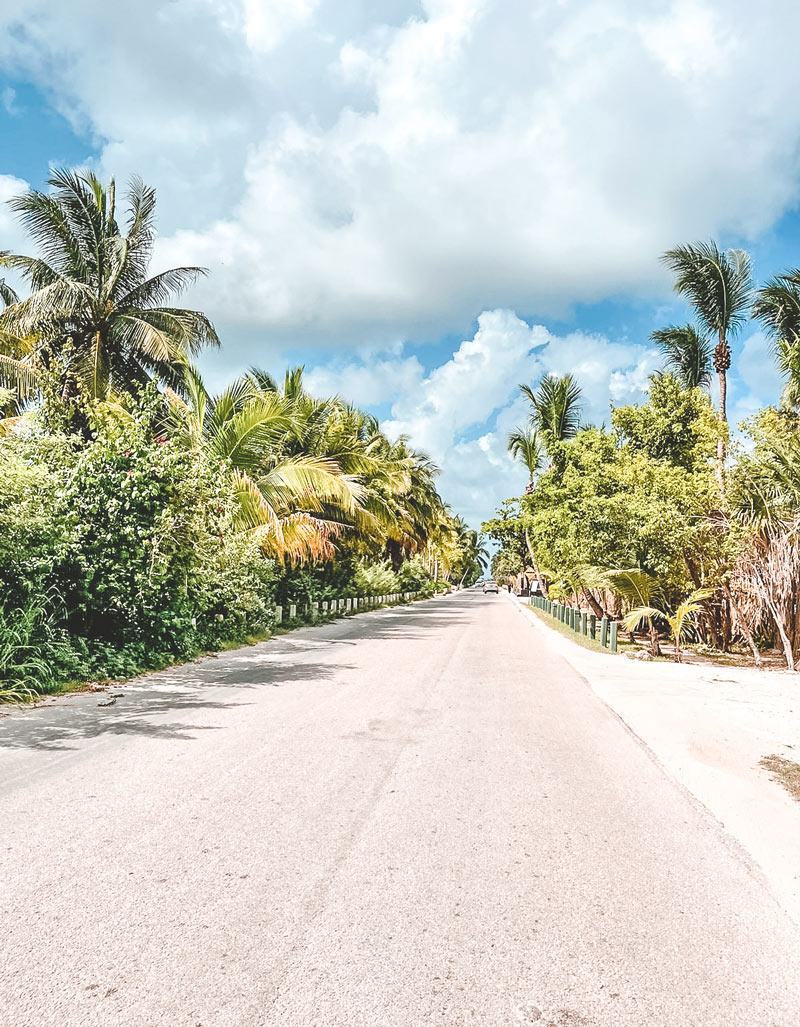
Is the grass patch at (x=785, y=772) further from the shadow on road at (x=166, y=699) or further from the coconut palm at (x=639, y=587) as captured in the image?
the coconut palm at (x=639, y=587)

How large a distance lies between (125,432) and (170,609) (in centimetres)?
321

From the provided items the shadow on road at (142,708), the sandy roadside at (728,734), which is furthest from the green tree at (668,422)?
the shadow on road at (142,708)

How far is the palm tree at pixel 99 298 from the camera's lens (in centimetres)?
2036

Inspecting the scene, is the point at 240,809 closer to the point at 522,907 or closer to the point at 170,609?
the point at 522,907

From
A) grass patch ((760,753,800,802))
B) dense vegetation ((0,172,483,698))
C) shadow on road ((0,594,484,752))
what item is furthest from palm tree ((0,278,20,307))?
grass patch ((760,753,800,802))

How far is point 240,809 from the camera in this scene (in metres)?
4.95

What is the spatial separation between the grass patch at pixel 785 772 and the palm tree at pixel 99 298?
17.5 meters

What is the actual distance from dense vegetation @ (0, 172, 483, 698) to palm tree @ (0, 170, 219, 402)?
5 centimetres

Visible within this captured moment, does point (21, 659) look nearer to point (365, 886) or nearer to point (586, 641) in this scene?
Result: point (365, 886)

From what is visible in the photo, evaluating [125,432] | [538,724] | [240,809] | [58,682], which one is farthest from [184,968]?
[125,432]

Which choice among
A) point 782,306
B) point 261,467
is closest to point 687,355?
point 782,306

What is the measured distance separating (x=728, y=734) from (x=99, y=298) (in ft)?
64.3

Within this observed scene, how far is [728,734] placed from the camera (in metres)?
8.12

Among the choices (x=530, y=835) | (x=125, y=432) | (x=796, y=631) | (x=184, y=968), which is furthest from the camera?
(x=796, y=631)
